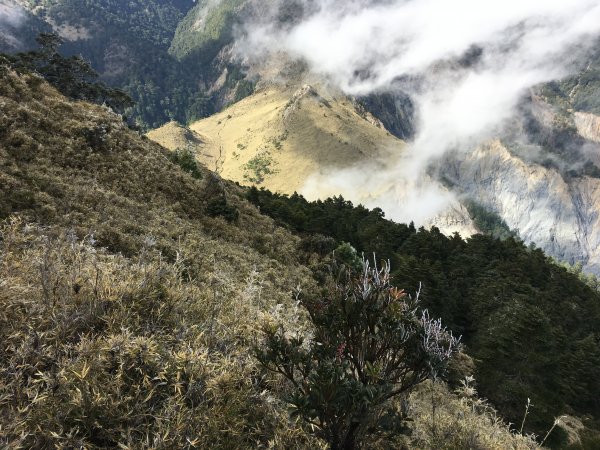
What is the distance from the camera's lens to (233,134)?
654 feet

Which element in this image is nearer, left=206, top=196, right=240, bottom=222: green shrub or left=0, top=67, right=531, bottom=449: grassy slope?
left=0, top=67, right=531, bottom=449: grassy slope

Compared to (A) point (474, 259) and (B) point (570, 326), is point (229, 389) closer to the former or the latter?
(A) point (474, 259)

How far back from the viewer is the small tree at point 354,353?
4.39 meters

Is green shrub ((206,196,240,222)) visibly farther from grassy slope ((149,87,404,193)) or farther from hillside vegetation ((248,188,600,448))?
grassy slope ((149,87,404,193))

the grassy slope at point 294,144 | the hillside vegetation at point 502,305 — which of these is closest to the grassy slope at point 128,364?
the hillside vegetation at point 502,305

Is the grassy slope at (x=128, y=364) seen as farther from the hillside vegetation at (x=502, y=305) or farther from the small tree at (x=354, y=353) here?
the hillside vegetation at (x=502, y=305)

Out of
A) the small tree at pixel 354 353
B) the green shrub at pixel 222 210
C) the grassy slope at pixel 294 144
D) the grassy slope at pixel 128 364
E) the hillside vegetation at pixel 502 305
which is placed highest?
the small tree at pixel 354 353

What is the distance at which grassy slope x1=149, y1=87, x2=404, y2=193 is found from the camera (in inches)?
6368

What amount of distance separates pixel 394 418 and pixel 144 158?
21214mm

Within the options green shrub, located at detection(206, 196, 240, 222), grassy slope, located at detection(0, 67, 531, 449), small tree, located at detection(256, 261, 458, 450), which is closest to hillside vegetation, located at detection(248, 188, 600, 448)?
green shrub, located at detection(206, 196, 240, 222)

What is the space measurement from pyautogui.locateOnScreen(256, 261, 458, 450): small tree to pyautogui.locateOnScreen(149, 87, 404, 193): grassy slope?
486ft

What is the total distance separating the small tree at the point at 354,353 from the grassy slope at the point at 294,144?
14819 centimetres

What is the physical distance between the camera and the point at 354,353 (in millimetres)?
5020

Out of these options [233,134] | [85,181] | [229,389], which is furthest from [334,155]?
[229,389]
